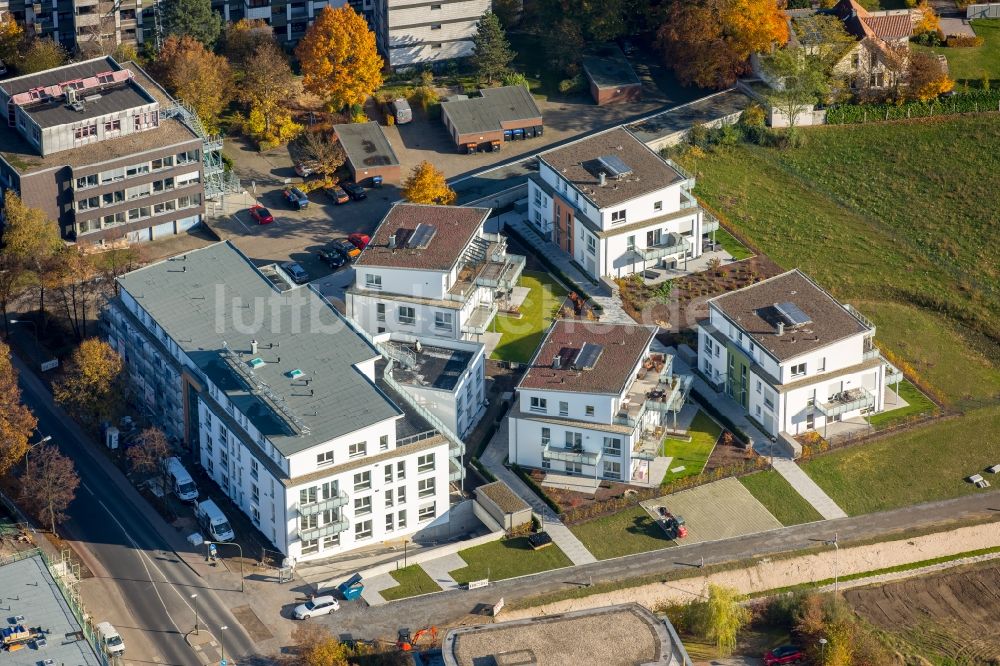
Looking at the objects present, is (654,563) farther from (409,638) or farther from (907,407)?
(907,407)

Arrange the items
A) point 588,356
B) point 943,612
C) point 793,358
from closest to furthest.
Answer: point 943,612, point 588,356, point 793,358

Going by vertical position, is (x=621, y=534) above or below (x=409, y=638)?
above

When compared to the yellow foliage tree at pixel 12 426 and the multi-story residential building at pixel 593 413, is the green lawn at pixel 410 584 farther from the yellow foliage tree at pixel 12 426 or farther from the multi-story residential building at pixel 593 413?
the yellow foliage tree at pixel 12 426

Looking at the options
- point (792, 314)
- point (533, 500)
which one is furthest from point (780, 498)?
point (533, 500)

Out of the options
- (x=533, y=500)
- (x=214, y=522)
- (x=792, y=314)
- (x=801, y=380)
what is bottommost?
(x=533, y=500)

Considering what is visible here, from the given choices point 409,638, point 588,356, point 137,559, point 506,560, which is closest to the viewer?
point 409,638

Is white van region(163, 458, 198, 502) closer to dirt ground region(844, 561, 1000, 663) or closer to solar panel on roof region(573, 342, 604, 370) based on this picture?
solar panel on roof region(573, 342, 604, 370)
